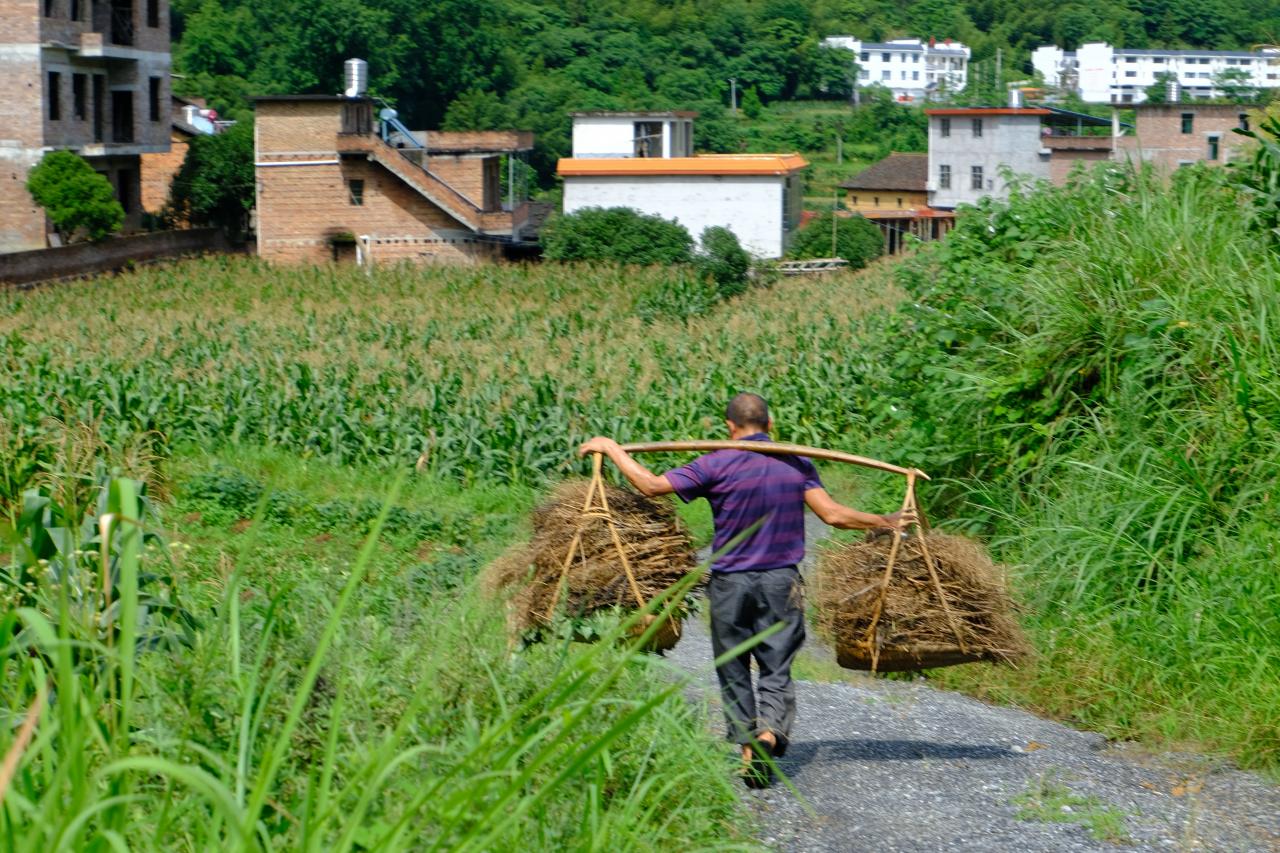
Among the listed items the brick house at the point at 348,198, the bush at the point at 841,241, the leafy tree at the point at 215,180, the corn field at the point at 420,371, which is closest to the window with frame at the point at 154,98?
the leafy tree at the point at 215,180

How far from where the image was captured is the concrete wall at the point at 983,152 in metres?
75.2

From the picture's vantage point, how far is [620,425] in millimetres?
19266

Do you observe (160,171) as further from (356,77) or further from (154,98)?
(154,98)

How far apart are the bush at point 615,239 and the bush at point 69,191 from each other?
12874 mm

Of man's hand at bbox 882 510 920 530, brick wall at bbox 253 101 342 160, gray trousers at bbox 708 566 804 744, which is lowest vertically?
gray trousers at bbox 708 566 804 744

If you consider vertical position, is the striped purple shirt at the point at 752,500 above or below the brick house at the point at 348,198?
below

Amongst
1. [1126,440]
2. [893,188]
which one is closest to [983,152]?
[893,188]

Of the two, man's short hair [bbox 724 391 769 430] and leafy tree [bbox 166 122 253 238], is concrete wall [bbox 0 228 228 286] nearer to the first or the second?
leafy tree [bbox 166 122 253 238]

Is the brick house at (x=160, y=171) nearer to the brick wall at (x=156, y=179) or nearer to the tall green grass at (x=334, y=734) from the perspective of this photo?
the brick wall at (x=156, y=179)

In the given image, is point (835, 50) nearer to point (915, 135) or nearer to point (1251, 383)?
point (915, 135)

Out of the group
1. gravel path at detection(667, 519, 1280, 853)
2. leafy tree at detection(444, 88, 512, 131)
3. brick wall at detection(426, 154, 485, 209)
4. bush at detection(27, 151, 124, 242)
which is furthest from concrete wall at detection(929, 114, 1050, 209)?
gravel path at detection(667, 519, 1280, 853)

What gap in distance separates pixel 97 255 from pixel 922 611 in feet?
122

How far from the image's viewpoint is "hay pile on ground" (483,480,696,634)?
7453mm

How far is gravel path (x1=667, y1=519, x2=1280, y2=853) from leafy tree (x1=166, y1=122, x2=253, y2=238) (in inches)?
1806
